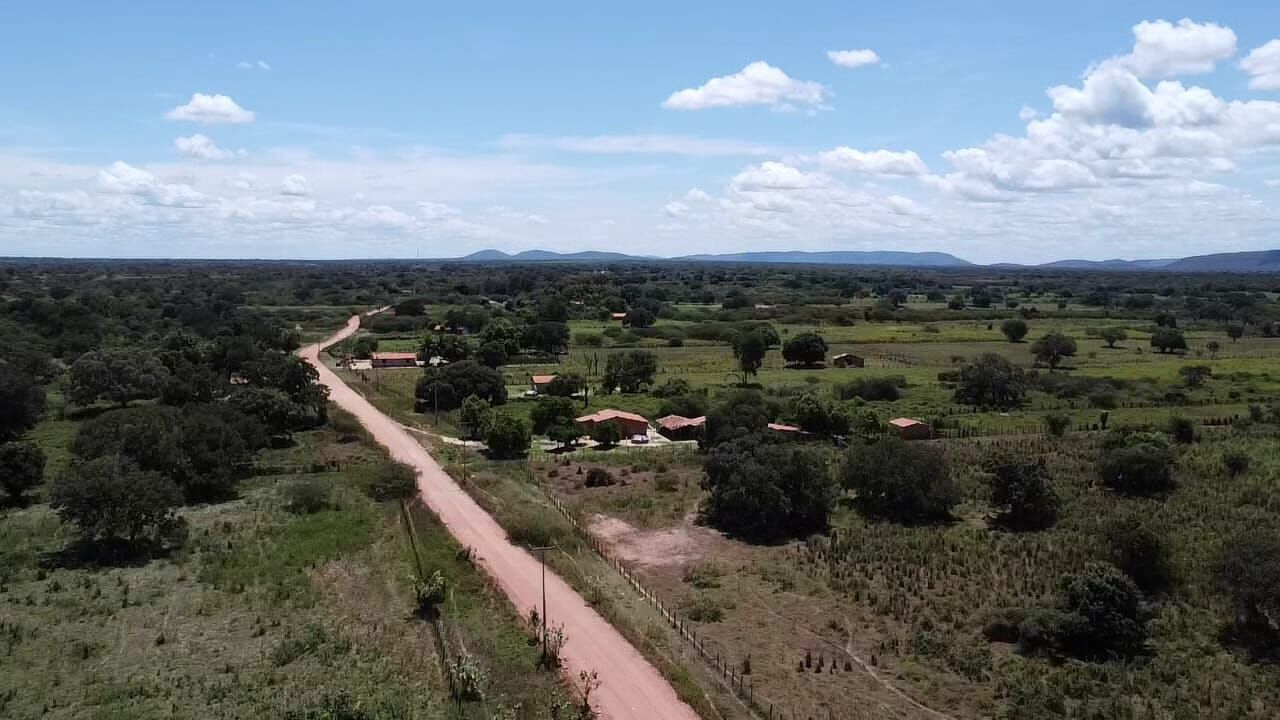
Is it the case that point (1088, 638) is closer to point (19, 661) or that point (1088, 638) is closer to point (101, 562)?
point (19, 661)

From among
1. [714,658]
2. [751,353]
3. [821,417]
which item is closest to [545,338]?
[751,353]

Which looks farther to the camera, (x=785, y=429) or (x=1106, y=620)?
(x=785, y=429)

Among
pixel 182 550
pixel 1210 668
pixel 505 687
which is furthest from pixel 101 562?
pixel 1210 668

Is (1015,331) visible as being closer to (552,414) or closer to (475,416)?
(552,414)

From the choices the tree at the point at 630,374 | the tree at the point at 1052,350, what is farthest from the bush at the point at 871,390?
the tree at the point at 1052,350

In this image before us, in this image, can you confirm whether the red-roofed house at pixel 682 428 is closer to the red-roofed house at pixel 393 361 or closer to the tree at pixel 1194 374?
the red-roofed house at pixel 393 361
